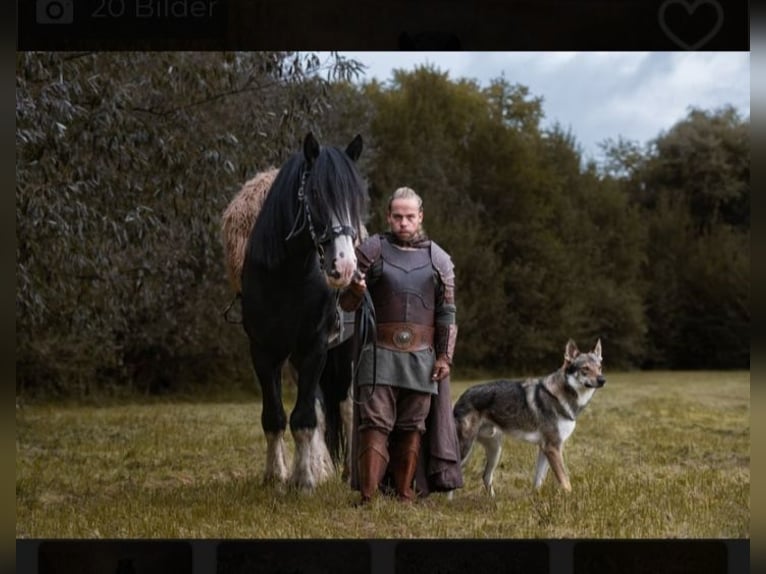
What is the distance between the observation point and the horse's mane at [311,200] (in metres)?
4.12

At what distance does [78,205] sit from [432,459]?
1722 millimetres

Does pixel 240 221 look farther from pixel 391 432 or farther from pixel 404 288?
pixel 391 432

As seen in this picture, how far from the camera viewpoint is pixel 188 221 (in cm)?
482

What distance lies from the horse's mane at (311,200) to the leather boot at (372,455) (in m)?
0.79

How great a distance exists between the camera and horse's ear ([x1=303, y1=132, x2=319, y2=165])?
4227 millimetres

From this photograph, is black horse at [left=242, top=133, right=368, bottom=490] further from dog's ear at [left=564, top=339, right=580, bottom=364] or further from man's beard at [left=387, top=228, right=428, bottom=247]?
dog's ear at [left=564, top=339, right=580, bottom=364]

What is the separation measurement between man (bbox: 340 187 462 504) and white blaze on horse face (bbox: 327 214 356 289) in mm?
75

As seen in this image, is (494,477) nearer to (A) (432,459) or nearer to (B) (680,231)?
(A) (432,459)

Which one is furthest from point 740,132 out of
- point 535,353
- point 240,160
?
point 240,160

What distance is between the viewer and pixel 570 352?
4.38m

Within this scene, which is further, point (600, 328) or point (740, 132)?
point (600, 328)

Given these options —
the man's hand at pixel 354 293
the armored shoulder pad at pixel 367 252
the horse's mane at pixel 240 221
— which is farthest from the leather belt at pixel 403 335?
the horse's mane at pixel 240 221

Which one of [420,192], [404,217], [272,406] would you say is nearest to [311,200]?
[404,217]
